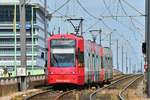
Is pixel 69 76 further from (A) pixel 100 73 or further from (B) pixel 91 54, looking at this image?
(A) pixel 100 73

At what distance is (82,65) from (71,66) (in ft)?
3.35

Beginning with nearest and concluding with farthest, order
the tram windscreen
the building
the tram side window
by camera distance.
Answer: the tram windscreen < the tram side window < the building

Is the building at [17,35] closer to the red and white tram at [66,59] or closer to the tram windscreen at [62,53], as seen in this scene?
the red and white tram at [66,59]

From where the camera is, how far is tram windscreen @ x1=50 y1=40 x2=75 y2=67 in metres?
38.5

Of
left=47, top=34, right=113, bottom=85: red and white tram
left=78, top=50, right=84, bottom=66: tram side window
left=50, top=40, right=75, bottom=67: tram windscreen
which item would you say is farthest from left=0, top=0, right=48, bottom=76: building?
left=50, top=40, right=75, bottom=67: tram windscreen

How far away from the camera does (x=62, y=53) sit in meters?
38.4

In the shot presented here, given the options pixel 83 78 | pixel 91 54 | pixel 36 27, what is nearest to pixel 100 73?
pixel 91 54

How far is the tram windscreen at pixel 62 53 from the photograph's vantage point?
126 ft

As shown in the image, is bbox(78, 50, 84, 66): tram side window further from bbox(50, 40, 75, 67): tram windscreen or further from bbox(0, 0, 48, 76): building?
bbox(0, 0, 48, 76): building

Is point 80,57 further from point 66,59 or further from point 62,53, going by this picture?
point 62,53

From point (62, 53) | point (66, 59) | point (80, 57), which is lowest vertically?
point (66, 59)

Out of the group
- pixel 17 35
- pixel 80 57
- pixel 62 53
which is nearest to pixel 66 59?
pixel 62 53

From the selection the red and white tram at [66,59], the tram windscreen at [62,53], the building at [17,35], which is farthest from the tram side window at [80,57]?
the building at [17,35]

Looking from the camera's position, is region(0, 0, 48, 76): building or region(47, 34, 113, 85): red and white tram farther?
region(0, 0, 48, 76): building
